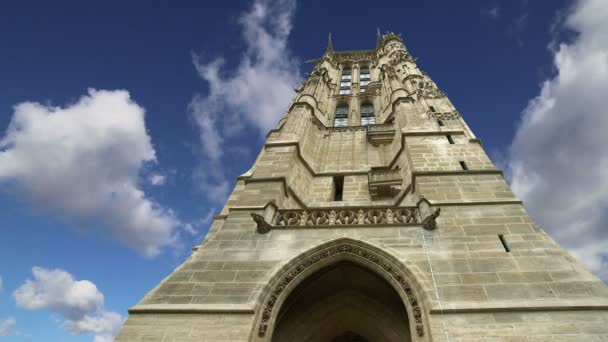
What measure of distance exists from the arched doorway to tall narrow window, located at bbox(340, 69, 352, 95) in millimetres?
15621

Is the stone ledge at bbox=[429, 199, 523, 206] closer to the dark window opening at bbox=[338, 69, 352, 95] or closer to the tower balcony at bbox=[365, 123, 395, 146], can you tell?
the tower balcony at bbox=[365, 123, 395, 146]

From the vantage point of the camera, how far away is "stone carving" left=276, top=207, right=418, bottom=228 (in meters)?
8.00

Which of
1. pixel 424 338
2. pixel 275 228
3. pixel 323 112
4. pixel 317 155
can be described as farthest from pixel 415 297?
pixel 323 112

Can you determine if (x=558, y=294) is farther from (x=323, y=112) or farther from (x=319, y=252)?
(x=323, y=112)

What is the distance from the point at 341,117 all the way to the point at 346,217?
1046 centimetres

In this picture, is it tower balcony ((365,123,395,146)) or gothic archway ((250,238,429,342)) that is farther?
tower balcony ((365,123,395,146))

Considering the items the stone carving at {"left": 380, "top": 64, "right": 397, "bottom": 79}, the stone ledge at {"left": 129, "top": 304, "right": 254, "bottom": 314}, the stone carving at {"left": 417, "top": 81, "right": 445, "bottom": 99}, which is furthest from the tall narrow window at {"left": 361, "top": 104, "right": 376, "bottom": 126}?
the stone ledge at {"left": 129, "top": 304, "right": 254, "bottom": 314}

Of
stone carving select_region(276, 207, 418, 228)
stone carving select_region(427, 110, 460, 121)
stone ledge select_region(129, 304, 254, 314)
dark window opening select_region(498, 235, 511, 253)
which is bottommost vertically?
stone ledge select_region(129, 304, 254, 314)

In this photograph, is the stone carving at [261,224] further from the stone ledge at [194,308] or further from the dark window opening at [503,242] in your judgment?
the dark window opening at [503,242]

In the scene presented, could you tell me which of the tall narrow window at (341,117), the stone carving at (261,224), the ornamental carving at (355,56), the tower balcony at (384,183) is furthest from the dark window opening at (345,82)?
the stone carving at (261,224)

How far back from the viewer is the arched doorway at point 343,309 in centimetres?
746

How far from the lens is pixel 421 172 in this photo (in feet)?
30.8

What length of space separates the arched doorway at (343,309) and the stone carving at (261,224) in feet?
5.03

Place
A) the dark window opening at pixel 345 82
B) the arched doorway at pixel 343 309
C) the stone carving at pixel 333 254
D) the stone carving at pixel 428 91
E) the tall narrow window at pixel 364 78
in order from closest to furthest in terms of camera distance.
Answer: the stone carving at pixel 333 254 → the arched doorway at pixel 343 309 → the stone carving at pixel 428 91 → the dark window opening at pixel 345 82 → the tall narrow window at pixel 364 78
